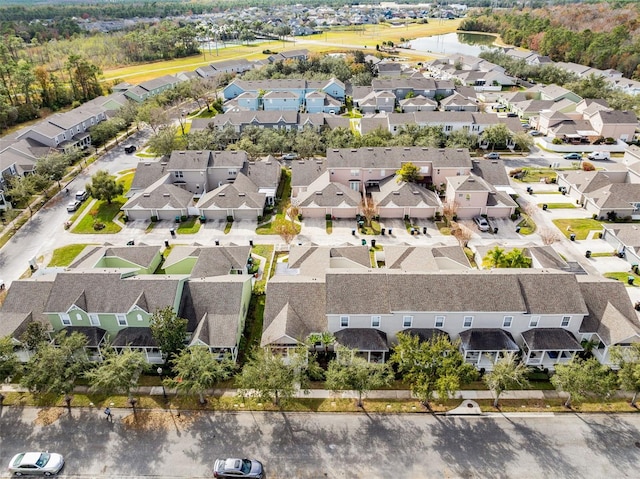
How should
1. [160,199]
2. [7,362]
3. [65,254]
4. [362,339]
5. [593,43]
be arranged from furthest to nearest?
[593,43] < [160,199] < [65,254] < [362,339] < [7,362]

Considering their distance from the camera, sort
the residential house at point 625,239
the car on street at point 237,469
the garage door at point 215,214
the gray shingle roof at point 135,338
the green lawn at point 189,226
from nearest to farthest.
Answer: the car on street at point 237,469 → the gray shingle roof at point 135,338 → the residential house at point 625,239 → the green lawn at point 189,226 → the garage door at point 215,214

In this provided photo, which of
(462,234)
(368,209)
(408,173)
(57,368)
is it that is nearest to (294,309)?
(57,368)

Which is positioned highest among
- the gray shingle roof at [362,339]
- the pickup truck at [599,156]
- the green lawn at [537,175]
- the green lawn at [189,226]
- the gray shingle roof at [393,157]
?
the gray shingle roof at [393,157]

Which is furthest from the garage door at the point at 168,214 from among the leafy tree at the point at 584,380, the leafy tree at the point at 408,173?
the leafy tree at the point at 584,380

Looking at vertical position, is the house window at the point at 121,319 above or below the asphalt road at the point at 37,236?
above

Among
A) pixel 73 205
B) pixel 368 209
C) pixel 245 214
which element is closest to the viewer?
pixel 368 209

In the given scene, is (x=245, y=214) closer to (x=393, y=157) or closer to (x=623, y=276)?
(x=393, y=157)

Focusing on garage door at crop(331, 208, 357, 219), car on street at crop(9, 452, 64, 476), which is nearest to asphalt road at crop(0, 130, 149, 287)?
car on street at crop(9, 452, 64, 476)

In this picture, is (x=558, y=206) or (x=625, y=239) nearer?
(x=625, y=239)

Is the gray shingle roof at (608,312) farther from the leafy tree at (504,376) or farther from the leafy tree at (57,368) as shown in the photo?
the leafy tree at (57,368)
